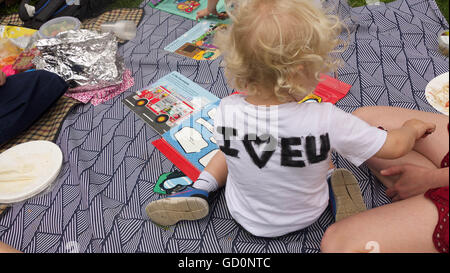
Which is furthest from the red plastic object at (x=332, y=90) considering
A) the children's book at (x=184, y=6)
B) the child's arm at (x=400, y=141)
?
the children's book at (x=184, y=6)

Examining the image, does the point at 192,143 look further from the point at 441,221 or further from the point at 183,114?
the point at 441,221

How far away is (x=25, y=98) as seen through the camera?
126 cm

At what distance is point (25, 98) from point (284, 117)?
1058 millimetres

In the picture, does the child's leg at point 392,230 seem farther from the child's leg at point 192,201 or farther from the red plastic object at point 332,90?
the red plastic object at point 332,90

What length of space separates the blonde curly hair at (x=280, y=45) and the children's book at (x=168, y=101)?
614 mm

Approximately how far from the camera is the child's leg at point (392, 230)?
2.16ft

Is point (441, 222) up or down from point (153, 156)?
up

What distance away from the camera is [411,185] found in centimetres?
78

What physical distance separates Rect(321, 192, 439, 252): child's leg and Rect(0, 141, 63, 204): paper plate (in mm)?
897

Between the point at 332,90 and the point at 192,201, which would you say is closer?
the point at 192,201

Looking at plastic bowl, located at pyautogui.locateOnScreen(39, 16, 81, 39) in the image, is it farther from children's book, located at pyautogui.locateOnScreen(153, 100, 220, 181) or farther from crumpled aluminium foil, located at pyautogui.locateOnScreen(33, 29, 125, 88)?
children's book, located at pyautogui.locateOnScreen(153, 100, 220, 181)

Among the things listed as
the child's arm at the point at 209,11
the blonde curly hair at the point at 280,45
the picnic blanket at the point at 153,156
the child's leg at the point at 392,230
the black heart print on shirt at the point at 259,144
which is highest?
the blonde curly hair at the point at 280,45

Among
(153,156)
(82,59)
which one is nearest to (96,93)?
(82,59)

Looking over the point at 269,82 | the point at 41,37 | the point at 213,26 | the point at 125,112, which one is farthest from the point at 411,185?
the point at 41,37
